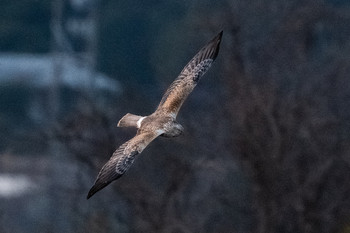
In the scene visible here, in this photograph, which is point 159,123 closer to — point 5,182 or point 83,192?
point 83,192

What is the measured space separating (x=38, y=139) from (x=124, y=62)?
1.31 m

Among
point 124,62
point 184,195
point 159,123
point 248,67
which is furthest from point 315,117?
point 159,123

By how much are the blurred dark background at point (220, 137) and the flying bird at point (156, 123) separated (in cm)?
304

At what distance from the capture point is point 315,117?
8852 millimetres

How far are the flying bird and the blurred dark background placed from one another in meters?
3.04

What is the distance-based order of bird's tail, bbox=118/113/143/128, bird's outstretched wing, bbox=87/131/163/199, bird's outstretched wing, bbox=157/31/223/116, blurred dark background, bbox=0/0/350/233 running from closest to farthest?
bird's outstretched wing, bbox=87/131/163/199 < bird's tail, bbox=118/113/143/128 < bird's outstretched wing, bbox=157/31/223/116 < blurred dark background, bbox=0/0/350/233

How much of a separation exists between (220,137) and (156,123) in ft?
12.9

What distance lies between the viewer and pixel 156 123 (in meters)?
5.04

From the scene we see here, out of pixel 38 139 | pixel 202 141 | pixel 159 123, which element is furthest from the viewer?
pixel 38 139

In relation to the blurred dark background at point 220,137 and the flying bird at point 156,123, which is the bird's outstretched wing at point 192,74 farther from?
the blurred dark background at point 220,137

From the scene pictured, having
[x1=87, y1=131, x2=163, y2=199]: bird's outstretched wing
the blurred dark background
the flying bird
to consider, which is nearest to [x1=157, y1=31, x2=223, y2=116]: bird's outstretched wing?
the flying bird

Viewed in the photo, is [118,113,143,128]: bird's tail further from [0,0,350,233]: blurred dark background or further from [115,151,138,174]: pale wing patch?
[0,0,350,233]: blurred dark background

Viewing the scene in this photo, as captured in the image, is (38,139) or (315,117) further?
(38,139)

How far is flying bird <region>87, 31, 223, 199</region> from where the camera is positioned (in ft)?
15.6
